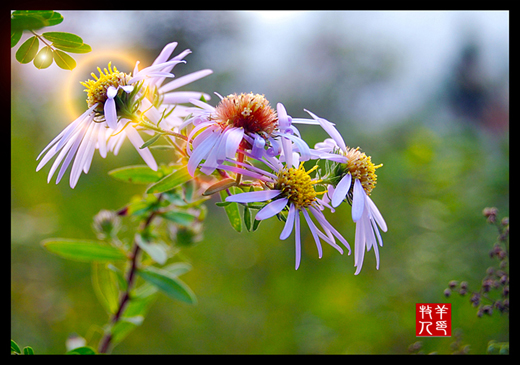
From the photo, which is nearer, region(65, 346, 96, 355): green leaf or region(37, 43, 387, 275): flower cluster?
Answer: region(37, 43, 387, 275): flower cluster

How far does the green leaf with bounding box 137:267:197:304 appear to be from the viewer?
844 mm

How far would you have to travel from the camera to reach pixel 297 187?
567 millimetres

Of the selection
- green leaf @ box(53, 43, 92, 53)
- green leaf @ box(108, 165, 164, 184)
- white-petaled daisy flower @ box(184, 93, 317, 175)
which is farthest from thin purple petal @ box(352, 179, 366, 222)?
green leaf @ box(53, 43, 92, 53)

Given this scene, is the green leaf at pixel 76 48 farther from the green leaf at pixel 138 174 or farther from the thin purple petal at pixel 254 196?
the thin purple petal at pixel 254 196

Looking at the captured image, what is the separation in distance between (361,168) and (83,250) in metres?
0.68

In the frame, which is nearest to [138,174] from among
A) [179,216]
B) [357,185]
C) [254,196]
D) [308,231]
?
[179,216]

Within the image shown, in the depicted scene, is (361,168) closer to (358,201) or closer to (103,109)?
(358,201)

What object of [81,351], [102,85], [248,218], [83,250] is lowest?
[81,351]

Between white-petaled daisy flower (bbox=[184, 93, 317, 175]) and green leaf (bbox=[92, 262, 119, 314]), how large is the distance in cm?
58

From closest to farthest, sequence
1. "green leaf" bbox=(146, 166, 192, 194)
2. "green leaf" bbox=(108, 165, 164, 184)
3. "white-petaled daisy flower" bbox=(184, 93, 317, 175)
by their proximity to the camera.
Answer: "white-petaled daisy flower" bbox=(184, 93, 317, 175), "green leaf" bbox=(146, 166, 192, 194), "green leaf" bbox=(108, 165, 164, 184)

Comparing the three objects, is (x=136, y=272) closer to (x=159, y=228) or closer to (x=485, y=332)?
(x=159, y=228)

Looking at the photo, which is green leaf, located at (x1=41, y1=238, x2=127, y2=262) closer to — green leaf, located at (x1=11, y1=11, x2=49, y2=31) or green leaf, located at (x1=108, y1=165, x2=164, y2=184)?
green leaf, located at (x1=108, y1=165, x2=164, y2=184)
